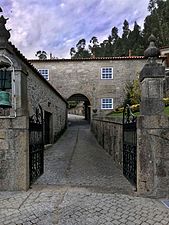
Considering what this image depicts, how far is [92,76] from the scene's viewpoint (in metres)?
26.7

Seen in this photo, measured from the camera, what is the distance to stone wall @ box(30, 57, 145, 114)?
26.5m

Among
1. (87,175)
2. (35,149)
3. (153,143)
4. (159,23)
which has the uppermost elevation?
(159,23)

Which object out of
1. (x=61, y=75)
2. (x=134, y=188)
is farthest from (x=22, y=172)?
(x=61, y=75)

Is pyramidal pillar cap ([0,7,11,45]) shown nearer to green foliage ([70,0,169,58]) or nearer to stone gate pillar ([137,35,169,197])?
stone gate pillar ([137,35,169,197])

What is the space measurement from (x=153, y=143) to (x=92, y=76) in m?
22.1

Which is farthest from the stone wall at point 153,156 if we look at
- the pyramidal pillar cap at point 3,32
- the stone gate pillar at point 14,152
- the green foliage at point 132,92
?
the green foliage at point 132,92

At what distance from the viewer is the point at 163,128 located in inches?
197

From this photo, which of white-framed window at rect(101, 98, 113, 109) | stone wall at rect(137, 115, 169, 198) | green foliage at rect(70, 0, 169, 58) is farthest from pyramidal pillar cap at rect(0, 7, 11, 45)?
green foliage at rect(70, 0, 169, 58)

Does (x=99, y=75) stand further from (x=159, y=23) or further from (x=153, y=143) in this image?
(x=159, y=23)

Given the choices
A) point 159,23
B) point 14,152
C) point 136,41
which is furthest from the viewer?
point 136,41

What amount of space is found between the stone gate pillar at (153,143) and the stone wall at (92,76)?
2134 centimetres

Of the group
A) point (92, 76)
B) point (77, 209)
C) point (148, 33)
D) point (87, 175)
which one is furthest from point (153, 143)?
point (148, 33)

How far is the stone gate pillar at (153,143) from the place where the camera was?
4926 mm

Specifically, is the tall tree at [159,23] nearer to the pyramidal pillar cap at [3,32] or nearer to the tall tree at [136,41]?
the tall tree at [136,41]
